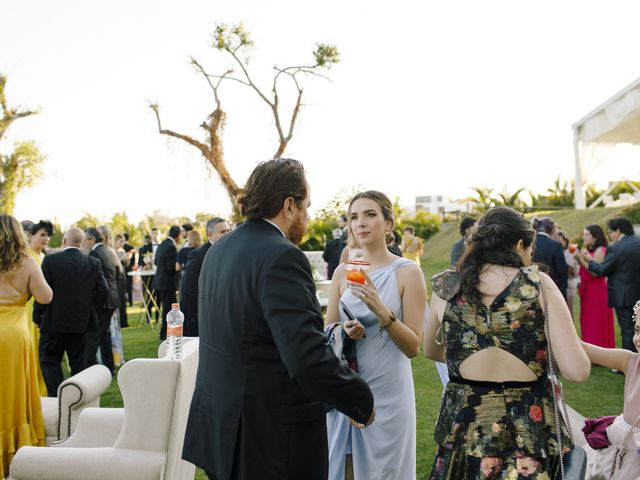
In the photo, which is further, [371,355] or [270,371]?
[371,355]

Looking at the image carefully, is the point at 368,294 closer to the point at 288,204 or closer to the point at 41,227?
the point at 288,204

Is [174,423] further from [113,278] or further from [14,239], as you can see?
[113,278]

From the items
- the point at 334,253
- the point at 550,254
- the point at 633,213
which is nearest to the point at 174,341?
the point at 550,254

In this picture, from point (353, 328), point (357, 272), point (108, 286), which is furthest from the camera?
point (108, 286)

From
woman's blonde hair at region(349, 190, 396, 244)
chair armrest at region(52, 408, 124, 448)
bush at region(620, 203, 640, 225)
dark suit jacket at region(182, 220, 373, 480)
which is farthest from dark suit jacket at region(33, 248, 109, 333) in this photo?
bush at region(620, 203, 640, 225)

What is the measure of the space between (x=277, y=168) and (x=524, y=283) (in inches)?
41.0

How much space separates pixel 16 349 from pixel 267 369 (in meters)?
3.23

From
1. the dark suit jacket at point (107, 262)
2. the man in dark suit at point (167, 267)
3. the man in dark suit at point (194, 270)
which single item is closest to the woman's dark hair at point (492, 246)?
the man in dark suit at point (194, 270)

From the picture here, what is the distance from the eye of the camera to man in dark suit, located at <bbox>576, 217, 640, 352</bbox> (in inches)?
264

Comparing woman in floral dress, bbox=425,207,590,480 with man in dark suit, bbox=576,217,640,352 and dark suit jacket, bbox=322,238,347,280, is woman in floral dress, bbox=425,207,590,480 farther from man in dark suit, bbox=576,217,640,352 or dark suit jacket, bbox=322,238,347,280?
dark suit jacket, bbox=322,238,347,280

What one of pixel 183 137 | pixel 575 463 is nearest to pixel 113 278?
pixel 575 463

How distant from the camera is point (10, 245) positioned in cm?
413

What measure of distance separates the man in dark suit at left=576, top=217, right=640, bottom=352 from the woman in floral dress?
5.30 m

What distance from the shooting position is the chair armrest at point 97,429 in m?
3.71
